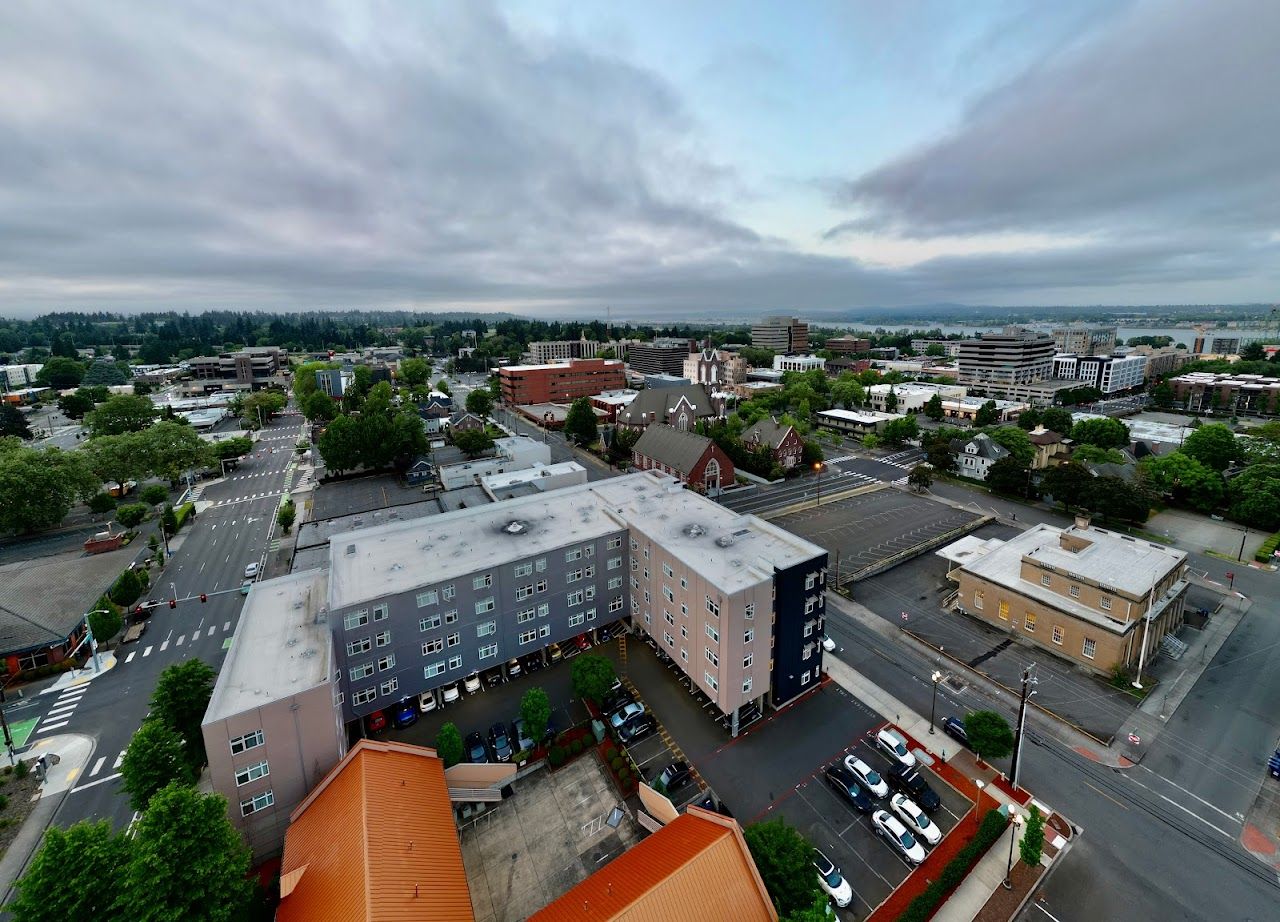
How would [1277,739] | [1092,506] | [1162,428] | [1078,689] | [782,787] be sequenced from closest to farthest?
[782,787] < [1277,739] < [1078,689] < [1092,506] < [1162,428]

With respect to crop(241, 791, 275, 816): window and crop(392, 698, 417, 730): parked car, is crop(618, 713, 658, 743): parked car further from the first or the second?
crop(241, 791, 275, 816): window

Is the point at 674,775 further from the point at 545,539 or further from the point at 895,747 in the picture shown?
the point at 545,539

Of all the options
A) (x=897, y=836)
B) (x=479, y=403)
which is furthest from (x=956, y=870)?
(x=479, y=403)

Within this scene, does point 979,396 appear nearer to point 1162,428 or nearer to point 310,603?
point 1162,428

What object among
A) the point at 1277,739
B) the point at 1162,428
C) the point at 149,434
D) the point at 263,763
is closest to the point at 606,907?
the point at 263,763

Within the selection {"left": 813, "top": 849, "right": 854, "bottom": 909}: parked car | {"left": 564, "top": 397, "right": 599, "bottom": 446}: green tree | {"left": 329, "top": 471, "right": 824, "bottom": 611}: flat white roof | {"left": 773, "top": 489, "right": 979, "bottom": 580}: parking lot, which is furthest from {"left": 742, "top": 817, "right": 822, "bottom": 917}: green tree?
{"left": 564, "top": 397, "right": 599, "bottom": 446}: green tree

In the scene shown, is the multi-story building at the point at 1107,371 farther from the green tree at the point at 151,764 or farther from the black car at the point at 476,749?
the green tree at the point at 151,764

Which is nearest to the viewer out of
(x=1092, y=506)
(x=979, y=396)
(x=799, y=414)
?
(x=1092, y=506)
